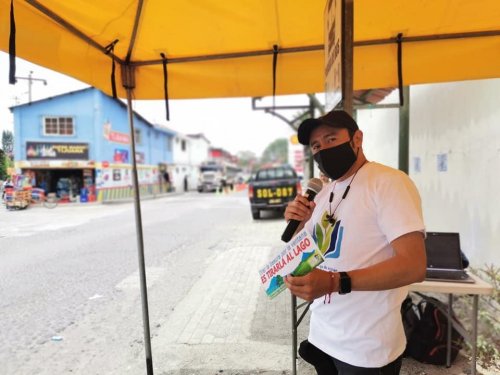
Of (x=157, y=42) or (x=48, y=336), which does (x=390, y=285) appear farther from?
(x=48, y=336)

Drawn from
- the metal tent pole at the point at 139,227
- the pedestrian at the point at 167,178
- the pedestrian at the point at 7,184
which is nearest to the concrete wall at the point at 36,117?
the pedestrian at the point at 7,184

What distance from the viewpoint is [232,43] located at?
9.18 ft

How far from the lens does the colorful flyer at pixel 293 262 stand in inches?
45.6

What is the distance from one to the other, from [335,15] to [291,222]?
40.3 inches

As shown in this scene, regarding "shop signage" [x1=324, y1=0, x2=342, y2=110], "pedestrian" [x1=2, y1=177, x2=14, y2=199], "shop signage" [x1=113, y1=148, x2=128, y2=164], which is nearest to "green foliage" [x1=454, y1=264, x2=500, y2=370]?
"shop signage" [x1=324, y1=0, x2=342, y2=110]

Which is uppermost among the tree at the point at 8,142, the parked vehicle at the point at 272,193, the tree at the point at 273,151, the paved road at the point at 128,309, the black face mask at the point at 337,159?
the tree at the point at 273,151

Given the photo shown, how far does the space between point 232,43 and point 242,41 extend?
0.26 ft

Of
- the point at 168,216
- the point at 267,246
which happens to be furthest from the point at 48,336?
the point at 168,216

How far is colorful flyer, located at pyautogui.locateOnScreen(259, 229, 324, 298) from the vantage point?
116 centimetres

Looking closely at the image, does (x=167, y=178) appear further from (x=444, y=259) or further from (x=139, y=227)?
(x=444, y=259)

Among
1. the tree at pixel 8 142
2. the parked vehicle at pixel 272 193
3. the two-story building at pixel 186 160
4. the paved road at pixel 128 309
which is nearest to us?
the tree at pixel 8 142

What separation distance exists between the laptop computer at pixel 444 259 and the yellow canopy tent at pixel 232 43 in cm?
137

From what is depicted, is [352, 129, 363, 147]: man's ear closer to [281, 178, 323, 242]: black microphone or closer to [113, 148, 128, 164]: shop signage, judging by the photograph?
[281, 178, 323, 242]: black microphone

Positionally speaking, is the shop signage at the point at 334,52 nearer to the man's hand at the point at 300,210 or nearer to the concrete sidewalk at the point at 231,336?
the man's hand at the point at 300,210
